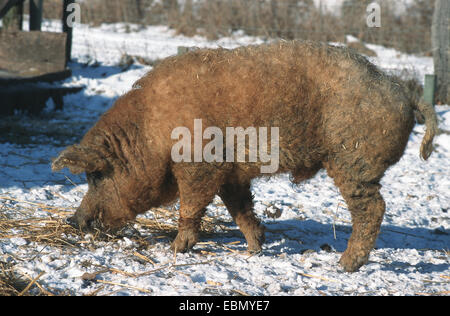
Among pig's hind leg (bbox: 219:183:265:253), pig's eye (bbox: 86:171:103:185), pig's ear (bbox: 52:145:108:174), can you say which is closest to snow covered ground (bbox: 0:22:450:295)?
pig's hind leg (bbox: 219:183:265:253)

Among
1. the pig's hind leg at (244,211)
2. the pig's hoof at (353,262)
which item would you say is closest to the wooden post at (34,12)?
the pig's hind leg at (244,211)

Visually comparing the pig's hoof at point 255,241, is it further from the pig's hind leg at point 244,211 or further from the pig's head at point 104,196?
the pig's head at point 104,196

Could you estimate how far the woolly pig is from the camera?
3.80 metres

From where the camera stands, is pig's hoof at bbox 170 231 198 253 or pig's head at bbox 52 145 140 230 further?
pig's hoof at bbox 170 231 198 253

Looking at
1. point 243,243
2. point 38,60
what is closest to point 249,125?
point 243,243

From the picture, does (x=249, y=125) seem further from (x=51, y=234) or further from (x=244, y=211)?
(x=51, y=234)

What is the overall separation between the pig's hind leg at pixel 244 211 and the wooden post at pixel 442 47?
5.82 m

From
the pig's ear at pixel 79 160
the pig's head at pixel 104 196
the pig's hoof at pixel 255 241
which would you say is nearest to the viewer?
the pig's ear at pixel 79 160

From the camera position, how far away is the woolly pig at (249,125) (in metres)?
3.80

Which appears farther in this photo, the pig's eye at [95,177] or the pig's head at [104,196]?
the pig's eye at [95,177]

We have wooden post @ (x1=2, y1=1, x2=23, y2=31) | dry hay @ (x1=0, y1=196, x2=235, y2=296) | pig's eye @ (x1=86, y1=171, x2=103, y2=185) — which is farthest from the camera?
wooden post @ (x1=2, y1=1, x2=23, y2=31)

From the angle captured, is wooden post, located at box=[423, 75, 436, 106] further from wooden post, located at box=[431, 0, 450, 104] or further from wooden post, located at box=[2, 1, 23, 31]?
wooden post, located at box=[2, 1, 23, 31]

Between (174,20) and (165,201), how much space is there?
10.7 m
